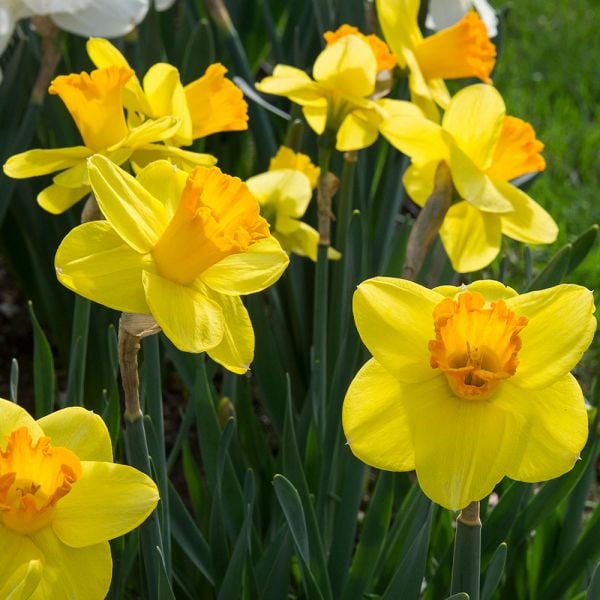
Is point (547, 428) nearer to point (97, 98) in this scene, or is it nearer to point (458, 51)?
point (97, 98)

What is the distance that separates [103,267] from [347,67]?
1.87 feet

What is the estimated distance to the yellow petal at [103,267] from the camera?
907 millimetres

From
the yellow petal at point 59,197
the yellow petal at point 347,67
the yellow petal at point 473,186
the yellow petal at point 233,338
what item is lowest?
the yellow petal at point 233,338

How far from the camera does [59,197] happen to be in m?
1.18

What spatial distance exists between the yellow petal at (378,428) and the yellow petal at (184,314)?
0.44ft

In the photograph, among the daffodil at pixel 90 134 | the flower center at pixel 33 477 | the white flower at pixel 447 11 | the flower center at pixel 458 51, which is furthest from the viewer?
the white flower at pixel 447 11

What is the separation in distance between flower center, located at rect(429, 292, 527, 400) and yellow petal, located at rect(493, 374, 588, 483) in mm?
34

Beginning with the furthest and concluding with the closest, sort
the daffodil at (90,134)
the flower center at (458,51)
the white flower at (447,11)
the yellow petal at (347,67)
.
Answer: the white flower at (447,11) → the flower center at (458,51) → the yellow petal at (347,67) → the daffodil at (90,134)

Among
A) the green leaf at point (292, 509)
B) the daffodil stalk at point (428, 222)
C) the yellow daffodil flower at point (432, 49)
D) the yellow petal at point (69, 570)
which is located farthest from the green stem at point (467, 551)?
the yellow daffodil flower at point (432, 49)

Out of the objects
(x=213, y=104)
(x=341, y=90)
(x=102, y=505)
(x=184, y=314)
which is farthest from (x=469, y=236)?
(x=102, y=505)

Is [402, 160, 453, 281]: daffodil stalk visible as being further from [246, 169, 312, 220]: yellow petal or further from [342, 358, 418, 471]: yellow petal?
[342, 358, 418, 471]: yellow petal

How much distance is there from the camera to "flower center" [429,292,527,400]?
0.83 m

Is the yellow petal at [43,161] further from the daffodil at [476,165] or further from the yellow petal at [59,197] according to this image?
the daffodil at [476,165]

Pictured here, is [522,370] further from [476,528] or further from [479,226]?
[479,226]
